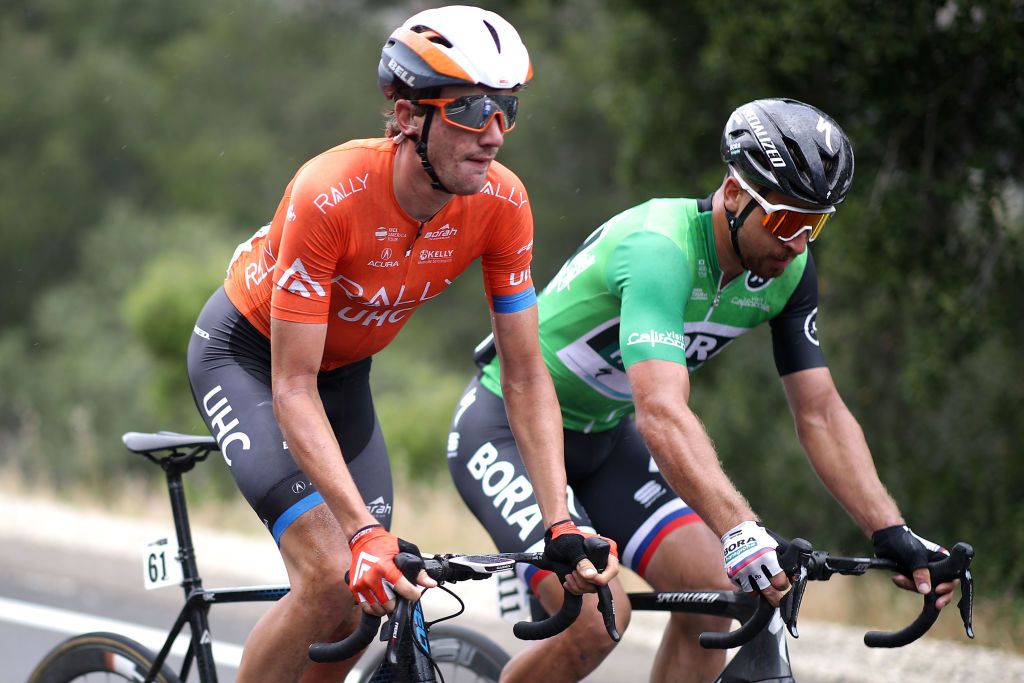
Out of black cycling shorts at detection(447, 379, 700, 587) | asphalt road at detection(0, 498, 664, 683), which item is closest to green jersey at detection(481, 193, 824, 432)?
black cycling shorts at detection(447, 379, 700, 587)

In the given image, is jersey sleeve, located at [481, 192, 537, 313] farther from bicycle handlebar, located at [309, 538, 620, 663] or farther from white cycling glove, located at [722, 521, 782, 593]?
white cycling glove, located at [722, 521, 782, 593]

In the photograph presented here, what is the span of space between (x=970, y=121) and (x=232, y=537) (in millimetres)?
5897

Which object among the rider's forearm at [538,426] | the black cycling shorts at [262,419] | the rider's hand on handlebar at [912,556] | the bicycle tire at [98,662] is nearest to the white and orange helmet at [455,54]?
the rider's forearm at [538,426]

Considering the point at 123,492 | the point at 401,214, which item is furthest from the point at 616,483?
the point at 123,492

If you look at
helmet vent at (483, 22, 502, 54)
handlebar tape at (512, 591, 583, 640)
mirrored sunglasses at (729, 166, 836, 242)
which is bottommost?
handlebar tape at (512, 591, 583, 640)

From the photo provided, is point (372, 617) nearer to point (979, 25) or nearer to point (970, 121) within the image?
point (979, 25)

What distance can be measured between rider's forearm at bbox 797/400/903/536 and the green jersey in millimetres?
204

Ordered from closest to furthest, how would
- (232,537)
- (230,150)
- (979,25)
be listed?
1. (979,25)
2. (232,537)
3. (230,150)

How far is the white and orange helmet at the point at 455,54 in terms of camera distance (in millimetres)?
3242

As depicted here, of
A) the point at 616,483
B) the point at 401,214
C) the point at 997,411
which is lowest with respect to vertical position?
the point at 997,411

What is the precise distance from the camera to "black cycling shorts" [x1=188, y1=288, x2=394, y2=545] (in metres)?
3.55

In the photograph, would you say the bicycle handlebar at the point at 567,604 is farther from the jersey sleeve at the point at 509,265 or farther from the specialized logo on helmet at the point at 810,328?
the specialized logo on helmet at the point at 810,328

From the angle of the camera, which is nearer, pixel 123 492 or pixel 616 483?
pixel 616 483

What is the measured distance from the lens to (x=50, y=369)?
3484 centimetres
